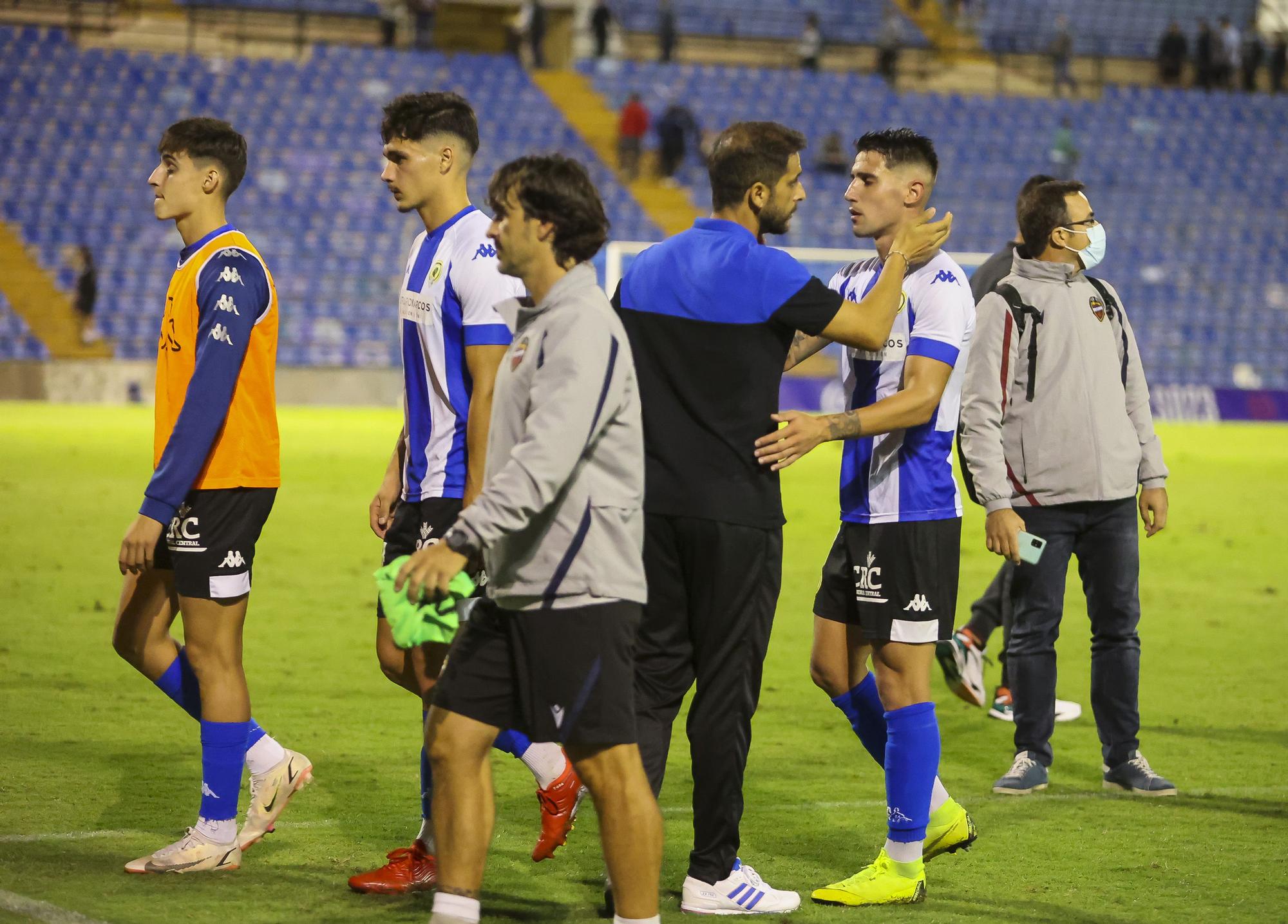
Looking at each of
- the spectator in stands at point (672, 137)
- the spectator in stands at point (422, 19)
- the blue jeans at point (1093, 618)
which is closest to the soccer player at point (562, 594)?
the blue jeans at point (1093, 618)

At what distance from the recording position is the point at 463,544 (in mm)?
3645

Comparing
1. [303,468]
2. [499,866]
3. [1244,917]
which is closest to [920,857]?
[1244,917]

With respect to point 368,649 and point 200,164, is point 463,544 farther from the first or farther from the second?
point 368,649

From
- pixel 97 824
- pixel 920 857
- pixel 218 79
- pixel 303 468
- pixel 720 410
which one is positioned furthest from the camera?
pixel 218 79

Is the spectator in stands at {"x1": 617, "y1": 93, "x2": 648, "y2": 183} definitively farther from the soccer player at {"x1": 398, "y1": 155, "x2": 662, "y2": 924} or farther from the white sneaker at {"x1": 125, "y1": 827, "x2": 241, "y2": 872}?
the soccer player at {"x1": 398, "y1": 155, "x2": 662, "y2": 924}

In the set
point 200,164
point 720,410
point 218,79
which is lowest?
point 720,410

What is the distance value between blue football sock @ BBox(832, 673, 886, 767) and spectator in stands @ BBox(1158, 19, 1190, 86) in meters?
35.8

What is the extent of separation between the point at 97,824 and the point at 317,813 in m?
0.69

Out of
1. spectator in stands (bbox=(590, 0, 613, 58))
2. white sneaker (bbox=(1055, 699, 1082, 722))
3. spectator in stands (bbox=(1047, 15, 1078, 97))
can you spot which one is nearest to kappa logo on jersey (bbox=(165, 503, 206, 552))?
white sneaker (bbox=(1055, 699, 1082, 722))

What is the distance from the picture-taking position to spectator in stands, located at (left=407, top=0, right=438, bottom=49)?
33250 millimetres

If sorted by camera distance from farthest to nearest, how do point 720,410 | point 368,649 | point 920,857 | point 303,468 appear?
1. point 303,468
2. point 368,649
3. point 920,857
4. point 720,410

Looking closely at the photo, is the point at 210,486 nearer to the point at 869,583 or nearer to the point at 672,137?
the point at 869,583

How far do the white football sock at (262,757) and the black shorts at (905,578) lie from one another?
181cm

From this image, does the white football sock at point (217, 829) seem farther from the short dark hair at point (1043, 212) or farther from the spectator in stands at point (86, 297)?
the spectator in stands at point (86, 297)
